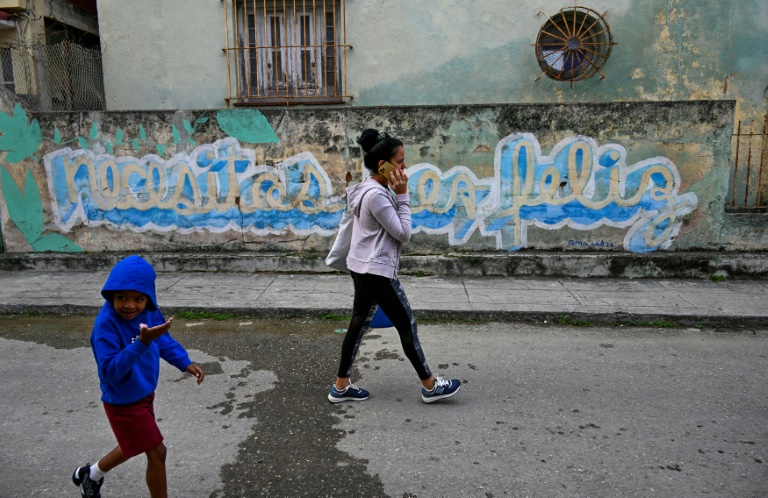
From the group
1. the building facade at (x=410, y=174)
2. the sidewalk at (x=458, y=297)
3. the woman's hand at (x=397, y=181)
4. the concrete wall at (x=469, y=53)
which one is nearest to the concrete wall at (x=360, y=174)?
the building facade at (x=410, y=174)

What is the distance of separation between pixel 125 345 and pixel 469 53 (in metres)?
8.24

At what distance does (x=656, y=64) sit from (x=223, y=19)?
7.34 meters

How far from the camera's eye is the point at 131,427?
7.80 ft

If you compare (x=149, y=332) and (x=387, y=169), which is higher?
(x=387, y=169)

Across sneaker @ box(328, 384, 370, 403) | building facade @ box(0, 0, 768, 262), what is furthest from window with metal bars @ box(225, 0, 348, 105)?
sneaker @ box(328, 384, 370, 403)

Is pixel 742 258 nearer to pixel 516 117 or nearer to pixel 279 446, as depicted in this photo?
pixel 516 117

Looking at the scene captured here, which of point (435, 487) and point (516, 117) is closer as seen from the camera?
point (435, 487)

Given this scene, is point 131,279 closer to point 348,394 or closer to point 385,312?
point 385,312

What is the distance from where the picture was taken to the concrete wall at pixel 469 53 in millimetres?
8953

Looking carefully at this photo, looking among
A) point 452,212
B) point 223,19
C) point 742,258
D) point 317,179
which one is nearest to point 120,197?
point 317,179

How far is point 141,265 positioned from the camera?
91.8 inches

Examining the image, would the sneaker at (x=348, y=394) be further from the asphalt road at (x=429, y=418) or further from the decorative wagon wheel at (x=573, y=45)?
the decorative wagon wheel at (x=573, y=45)

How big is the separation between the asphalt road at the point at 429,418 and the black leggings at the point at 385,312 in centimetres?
34

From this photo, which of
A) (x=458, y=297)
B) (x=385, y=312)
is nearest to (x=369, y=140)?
(x=385, y=312)
